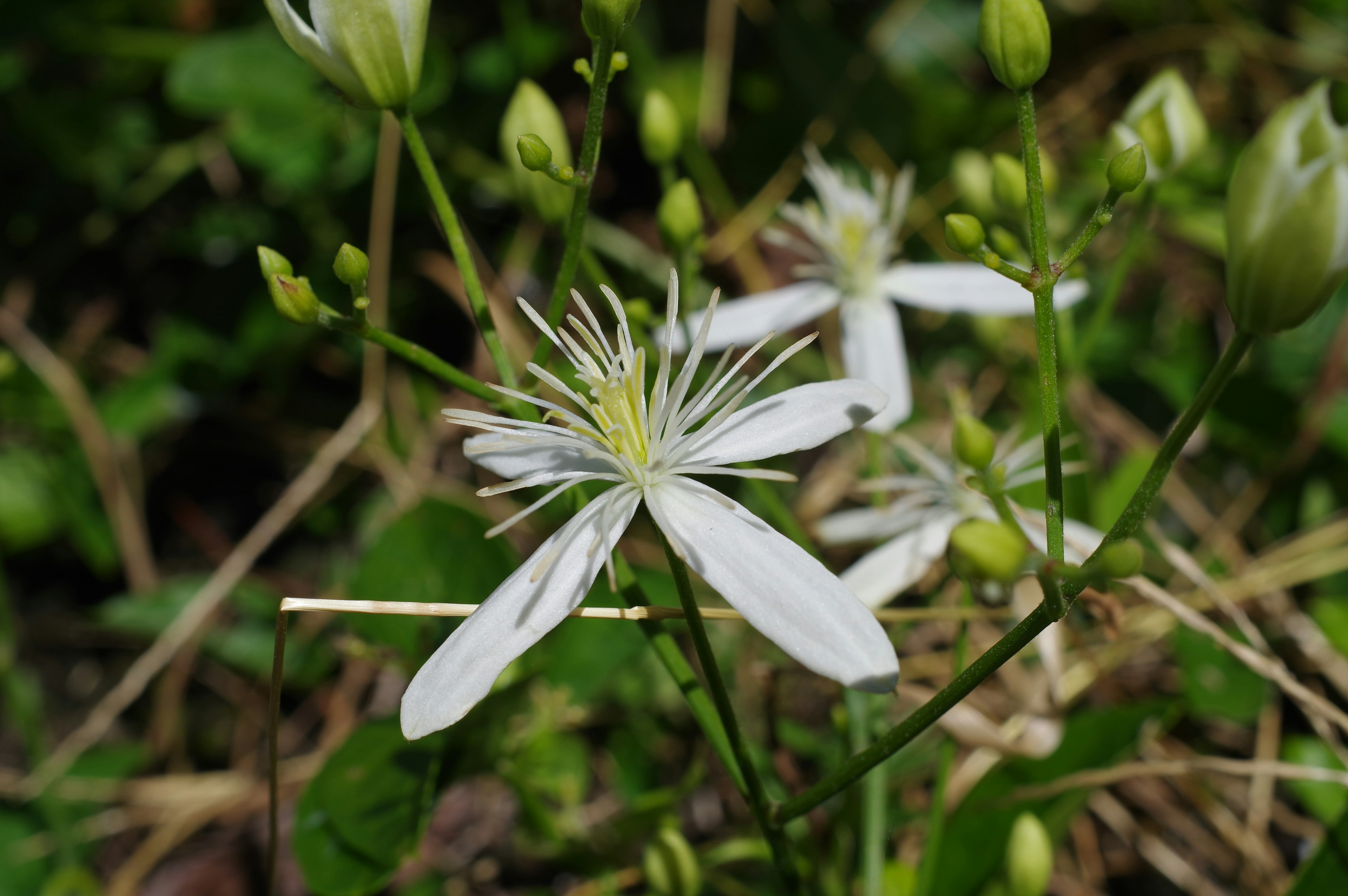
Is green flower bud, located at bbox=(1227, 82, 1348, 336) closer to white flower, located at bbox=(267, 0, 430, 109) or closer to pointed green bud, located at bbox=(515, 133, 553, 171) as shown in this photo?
pointed green bud, located at bbox=(515, 133, 553, 171)

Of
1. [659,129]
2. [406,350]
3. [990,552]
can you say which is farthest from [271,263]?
[990,552]

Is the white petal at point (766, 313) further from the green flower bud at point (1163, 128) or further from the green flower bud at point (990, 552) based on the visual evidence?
the green flower bud at point (990, 552)

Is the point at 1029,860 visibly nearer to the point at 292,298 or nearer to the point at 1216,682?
the point at 1216,682

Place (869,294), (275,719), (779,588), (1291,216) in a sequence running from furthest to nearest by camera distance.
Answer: (869,294)
(275,719)
(779,588)
(1291,216)

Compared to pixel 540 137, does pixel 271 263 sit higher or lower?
lower

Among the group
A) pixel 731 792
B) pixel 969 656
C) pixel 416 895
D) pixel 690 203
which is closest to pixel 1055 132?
pixel 969 656

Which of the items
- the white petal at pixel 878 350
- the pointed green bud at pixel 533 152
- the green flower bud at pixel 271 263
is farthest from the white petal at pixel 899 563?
the green flower bud at pixel 271 263
